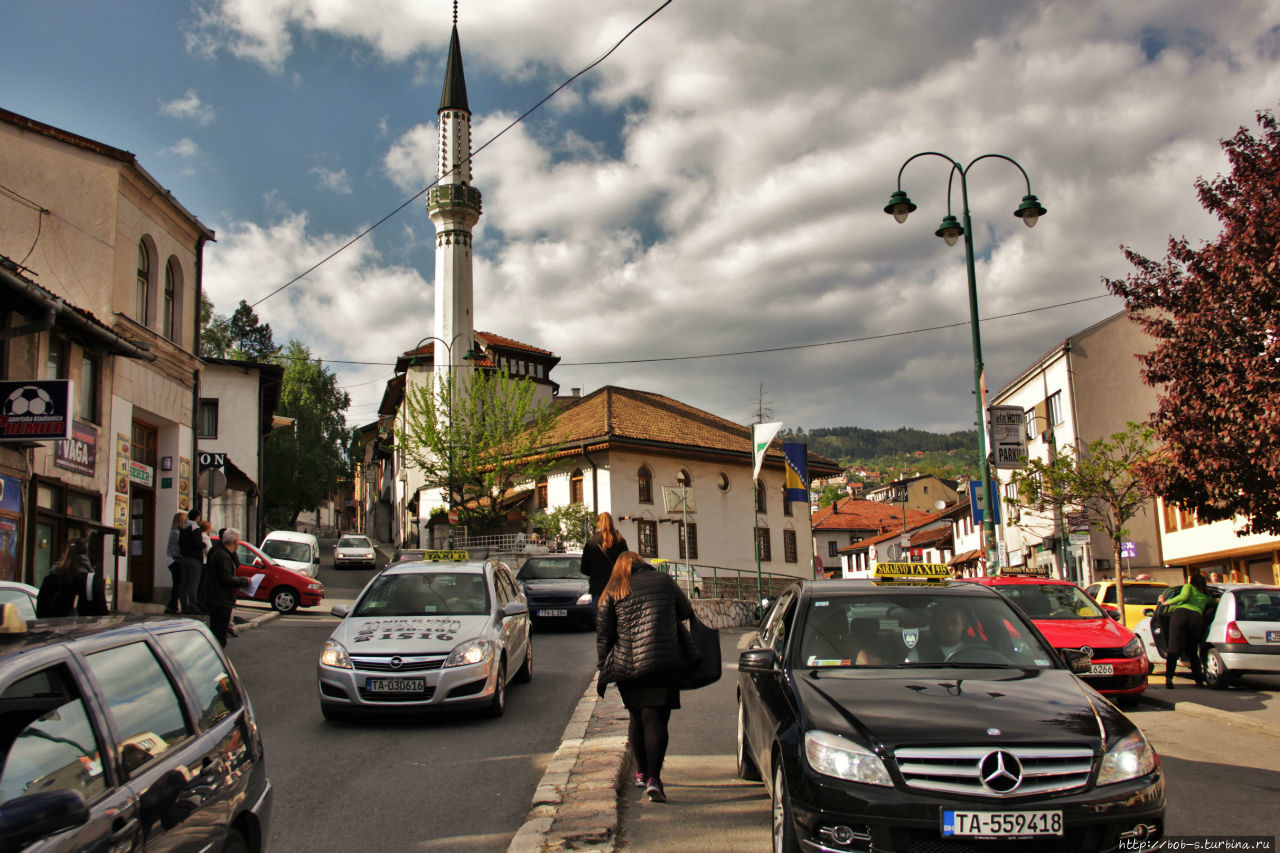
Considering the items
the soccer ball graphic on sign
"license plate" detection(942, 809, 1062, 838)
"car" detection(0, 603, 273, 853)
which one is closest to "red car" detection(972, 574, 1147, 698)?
"license plate" detection(942, 809, 1062, 838)

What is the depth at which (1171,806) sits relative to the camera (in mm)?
6598

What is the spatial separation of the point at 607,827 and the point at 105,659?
3.04 meters

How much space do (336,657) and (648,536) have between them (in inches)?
1476

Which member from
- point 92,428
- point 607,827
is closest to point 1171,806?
point 607,827

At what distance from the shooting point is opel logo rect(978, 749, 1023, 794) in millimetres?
4410

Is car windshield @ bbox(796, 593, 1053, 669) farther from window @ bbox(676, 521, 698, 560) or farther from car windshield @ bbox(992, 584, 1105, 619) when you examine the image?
window @ bbox(676, 521, 698, 560)

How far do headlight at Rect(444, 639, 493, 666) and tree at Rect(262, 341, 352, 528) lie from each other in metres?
53.0

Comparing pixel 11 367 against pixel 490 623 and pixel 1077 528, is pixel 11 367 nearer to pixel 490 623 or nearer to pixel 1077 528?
pixel 490 623

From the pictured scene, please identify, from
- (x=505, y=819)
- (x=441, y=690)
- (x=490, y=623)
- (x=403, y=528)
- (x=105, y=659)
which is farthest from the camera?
(x=403, y=528)

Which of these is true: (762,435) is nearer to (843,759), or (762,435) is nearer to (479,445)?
(843,759)

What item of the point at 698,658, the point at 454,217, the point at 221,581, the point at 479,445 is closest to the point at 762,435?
the point at 221,581

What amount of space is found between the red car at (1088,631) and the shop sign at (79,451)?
47.1 feet

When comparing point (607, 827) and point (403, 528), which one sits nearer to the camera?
point (607, 827)

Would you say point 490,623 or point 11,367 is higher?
point 11,367
